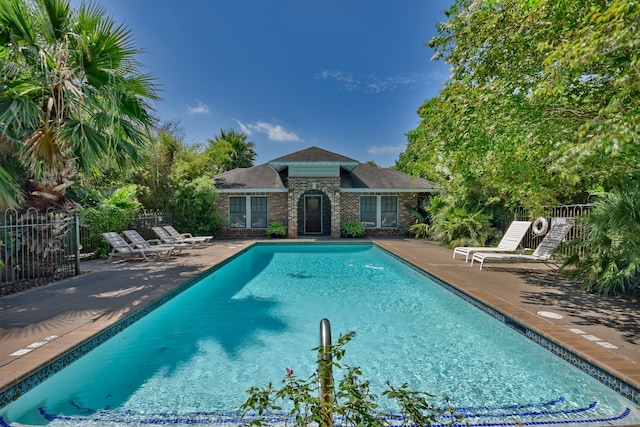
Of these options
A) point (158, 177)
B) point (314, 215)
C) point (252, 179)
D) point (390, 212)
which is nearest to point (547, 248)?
point (390, 212)

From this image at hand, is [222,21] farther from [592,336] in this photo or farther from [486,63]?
[592,336]

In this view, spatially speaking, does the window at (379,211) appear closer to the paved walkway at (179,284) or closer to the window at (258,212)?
the window at (258,212)

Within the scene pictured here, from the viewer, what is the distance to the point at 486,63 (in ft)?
21.2

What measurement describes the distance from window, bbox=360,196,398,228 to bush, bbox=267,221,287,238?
4904 millimetres

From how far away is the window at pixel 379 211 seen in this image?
2047cm

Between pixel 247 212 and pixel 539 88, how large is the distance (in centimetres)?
1755

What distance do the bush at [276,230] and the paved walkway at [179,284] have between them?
8959mm

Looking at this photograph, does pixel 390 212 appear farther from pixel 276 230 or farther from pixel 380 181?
pixel 276 230

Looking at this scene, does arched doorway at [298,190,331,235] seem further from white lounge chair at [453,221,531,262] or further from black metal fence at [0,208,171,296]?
black metal fence at [0,208,171,296]

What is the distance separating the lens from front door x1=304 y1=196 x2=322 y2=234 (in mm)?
21547

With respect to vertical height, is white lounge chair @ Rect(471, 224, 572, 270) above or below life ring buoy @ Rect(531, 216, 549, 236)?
below

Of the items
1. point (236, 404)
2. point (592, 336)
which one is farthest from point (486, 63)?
point (236, 404)

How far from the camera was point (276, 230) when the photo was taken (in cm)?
1900

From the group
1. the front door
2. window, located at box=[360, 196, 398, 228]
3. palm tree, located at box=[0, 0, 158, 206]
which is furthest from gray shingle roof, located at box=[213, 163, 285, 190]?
palm tree, located at box=[0, 0, 158, 206]
